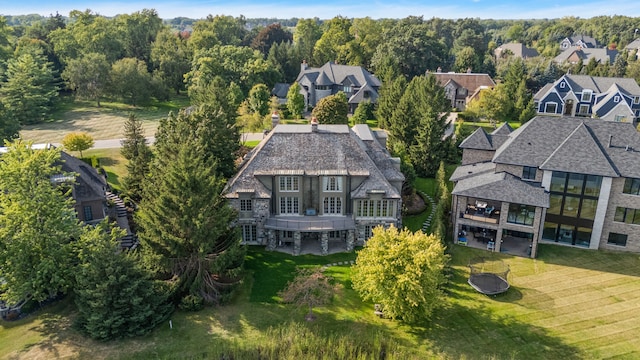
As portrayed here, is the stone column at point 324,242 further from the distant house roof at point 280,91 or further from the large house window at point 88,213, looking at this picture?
the distant house roof at point 280,91

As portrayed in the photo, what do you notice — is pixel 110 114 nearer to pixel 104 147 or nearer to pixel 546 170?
pixel 104 147

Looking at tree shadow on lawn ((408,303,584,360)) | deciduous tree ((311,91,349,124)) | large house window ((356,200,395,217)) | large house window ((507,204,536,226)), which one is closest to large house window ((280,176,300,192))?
Result: large house window ((356,200,395,217))

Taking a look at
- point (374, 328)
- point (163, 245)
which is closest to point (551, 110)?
point (374, 328)

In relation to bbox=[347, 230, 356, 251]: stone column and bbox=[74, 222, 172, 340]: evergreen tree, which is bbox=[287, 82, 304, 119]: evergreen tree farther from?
bbox=[74, 222, 172, 340]: evergreen tree

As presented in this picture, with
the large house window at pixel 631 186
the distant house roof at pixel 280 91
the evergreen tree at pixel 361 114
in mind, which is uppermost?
the distant house roof at pixel 280 91

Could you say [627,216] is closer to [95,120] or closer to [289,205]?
[289,205]

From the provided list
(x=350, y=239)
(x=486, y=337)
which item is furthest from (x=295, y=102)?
(x=486, y=337)

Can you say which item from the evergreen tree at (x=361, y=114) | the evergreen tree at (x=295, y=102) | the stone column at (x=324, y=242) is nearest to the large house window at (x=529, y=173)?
the stone column at (x=324, y=242)
